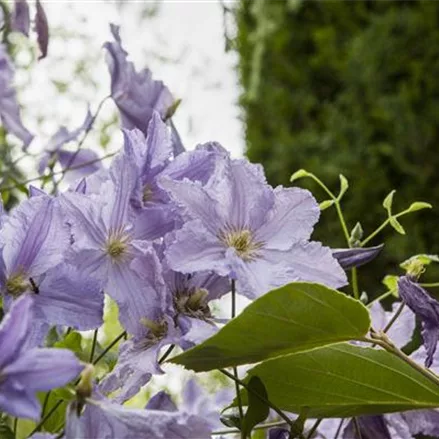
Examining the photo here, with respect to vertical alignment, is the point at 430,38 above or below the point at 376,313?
above

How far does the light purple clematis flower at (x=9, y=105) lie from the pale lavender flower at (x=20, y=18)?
0.02 meters

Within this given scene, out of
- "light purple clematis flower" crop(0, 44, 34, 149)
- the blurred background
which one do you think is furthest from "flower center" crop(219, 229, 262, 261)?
the blurred background

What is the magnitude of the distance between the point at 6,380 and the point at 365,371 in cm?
14

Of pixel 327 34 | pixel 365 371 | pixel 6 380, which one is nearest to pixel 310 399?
pixel 365 371

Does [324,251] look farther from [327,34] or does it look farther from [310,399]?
[327,34]

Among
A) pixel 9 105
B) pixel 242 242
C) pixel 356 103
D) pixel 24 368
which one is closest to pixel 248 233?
pixel 242 242

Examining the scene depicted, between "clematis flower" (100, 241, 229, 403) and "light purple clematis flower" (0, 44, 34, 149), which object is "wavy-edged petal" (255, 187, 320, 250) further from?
"light purple clematis flower" (0, 44, 34, 149)

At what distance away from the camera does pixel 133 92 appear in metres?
0.54

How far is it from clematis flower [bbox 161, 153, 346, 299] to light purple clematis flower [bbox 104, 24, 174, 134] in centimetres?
18

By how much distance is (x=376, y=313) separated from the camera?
48cm

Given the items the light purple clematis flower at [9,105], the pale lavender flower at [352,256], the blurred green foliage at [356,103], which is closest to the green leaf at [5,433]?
the pale lavender flower at [352,256]

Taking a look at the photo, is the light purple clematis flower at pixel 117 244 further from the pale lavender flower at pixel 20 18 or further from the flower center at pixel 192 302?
the pale lavender flower at pixel 20 18

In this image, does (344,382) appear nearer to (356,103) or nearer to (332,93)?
(356,103)

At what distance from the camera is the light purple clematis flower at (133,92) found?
1.74 feet
